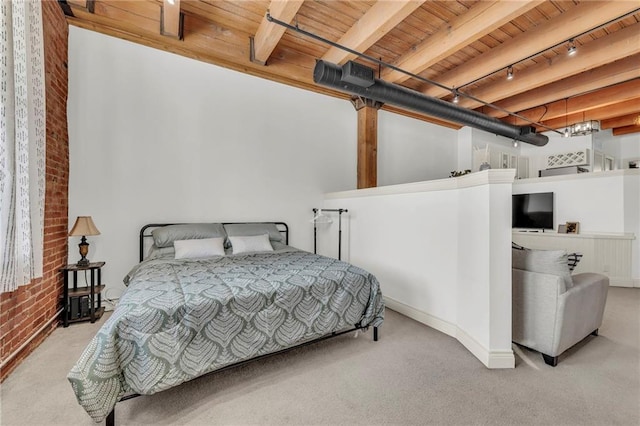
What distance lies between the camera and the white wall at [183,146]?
10.5 ft

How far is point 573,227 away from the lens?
16.5 feet

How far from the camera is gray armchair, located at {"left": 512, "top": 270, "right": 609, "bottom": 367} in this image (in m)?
2.13

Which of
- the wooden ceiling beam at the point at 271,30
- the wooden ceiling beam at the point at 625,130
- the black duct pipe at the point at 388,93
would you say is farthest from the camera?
the wooden ceiling beam at the point at 625,130

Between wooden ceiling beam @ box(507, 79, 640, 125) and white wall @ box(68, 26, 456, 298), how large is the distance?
14.5ft

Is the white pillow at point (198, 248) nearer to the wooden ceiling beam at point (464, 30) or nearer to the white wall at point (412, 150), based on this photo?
the white wall at point (412, 150)

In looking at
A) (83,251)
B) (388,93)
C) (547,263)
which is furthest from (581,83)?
(83,251)

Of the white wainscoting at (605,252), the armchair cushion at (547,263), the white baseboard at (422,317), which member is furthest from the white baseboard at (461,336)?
the white wainscoting at (605,252)

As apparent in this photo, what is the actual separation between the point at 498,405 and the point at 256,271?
1.96 meters

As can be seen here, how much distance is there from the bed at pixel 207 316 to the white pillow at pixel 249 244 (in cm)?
26

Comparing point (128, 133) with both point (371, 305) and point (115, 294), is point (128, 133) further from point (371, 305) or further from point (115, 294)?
point (371, 305)

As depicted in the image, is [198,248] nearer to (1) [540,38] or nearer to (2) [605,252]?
(1) [540,38]

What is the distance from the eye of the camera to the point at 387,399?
1.78m

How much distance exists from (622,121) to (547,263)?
22.5 ft

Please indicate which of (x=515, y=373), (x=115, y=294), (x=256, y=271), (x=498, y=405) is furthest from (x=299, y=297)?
(x=115, y=294)
